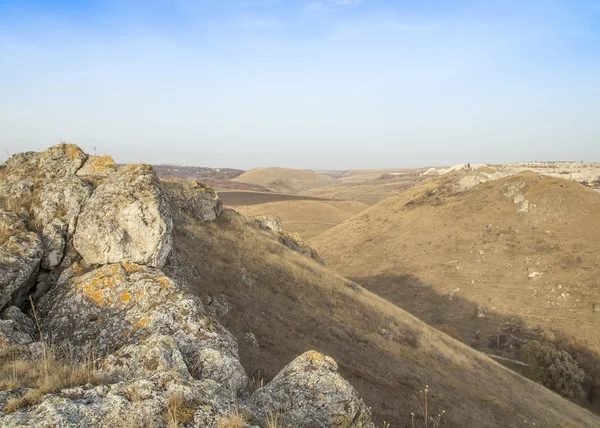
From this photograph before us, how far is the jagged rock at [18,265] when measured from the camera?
7.45 m

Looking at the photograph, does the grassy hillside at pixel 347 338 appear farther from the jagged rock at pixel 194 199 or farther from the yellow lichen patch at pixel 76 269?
the yellow lichen patch at pixel 76 269

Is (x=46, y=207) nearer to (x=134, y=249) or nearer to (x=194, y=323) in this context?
(x=134, y=249)

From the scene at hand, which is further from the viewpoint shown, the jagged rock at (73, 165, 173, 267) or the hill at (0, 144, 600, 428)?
the jagged rock at (73, 165, 173, 267)

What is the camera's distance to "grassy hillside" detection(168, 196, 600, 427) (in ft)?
43.0

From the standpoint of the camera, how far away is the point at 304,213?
98.5 meters

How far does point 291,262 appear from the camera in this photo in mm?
22188

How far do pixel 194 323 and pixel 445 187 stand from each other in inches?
2703

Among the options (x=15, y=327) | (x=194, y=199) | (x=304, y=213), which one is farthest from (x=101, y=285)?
(x=304, y=213)

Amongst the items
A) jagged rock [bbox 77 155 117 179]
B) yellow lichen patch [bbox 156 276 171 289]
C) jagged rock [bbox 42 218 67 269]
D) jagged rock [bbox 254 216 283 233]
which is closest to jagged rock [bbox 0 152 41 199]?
jagged rock [bbox 77 155 117 179]

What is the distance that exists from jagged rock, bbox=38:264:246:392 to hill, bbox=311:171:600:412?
32.4m

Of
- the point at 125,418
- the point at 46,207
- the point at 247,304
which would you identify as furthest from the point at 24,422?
the point at 247,304

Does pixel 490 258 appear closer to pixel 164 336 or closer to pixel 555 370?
pixel 555 370

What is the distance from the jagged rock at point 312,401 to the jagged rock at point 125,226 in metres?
4.60

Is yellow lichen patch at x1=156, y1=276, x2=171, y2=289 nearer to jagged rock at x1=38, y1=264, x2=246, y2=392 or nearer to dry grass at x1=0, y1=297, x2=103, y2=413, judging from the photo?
jagged rock at x1=38, y1=264, x2=246, y2=392
